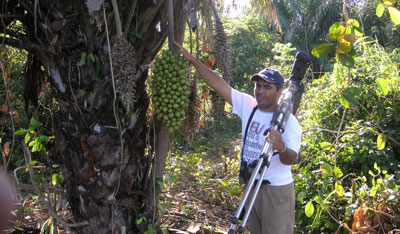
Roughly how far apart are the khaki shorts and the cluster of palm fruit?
1002 mm

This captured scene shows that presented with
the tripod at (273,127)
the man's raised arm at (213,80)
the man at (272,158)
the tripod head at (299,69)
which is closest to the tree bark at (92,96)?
the man's raised arm at (213,80)

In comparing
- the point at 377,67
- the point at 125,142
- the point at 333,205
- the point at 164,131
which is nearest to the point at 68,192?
the point at 125,142

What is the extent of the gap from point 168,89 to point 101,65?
0.49 metres

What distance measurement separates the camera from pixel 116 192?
8.05ft

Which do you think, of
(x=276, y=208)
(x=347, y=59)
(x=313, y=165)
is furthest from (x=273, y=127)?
(x=313, y=165)

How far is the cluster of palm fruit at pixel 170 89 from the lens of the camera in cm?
229

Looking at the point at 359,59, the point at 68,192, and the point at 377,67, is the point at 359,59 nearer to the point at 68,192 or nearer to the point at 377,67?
the point at 377,67

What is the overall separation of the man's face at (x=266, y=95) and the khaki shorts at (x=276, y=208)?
0.64 meters

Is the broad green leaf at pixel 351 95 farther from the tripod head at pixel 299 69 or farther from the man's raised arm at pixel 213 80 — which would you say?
the man's raised arm at pixel 213 80

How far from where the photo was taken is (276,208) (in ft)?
9.18

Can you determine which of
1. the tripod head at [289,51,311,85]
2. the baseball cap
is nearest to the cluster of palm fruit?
the baseball cap

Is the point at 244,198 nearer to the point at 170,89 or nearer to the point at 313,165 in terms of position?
the point at 170,89

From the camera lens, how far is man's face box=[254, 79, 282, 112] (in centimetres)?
283

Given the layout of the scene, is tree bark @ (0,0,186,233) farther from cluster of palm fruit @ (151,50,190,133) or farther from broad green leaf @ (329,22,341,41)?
broad green leaf @ (329,22,341,41)
